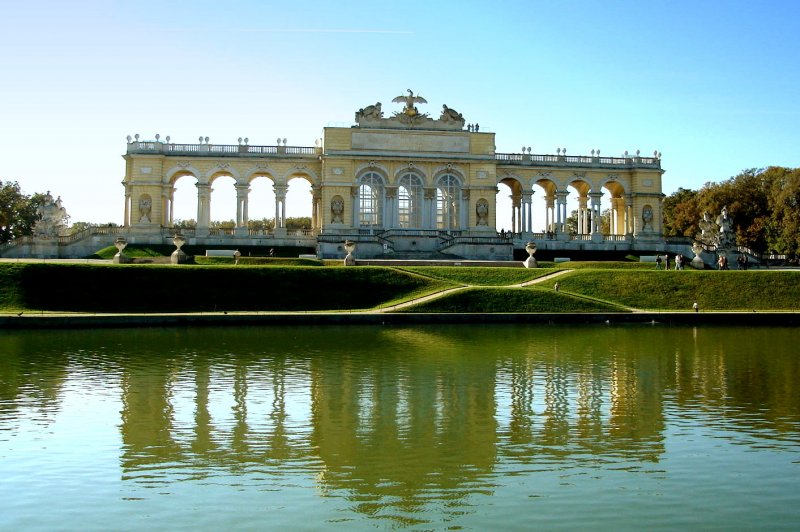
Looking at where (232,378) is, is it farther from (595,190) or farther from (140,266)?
(595,190)

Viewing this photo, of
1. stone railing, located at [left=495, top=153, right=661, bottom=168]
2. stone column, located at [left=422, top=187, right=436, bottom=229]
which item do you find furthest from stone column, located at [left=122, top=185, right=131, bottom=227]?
stone railing, located at [left=495, top=153, right=661, bottom=168]

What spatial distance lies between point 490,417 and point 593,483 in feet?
15.0

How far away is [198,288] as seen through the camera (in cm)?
4012

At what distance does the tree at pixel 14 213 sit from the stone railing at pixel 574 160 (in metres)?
44.5

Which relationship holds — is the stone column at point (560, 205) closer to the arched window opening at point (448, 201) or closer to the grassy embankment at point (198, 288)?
the arched window opening at point (448, 201)

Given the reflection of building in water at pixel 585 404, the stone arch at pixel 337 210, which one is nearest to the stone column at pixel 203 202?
the stone arch at pixel 337 210

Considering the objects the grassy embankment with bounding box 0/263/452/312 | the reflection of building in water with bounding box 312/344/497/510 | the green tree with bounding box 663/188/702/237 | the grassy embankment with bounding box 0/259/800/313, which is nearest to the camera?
the reflection of building in water with bounding box 312/344/497/510

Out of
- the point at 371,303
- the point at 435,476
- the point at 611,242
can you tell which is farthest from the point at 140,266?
the point at 611,242

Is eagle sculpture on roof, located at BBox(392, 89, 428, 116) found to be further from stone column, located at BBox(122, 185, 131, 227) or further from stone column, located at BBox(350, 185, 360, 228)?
stone column, located at BBox(122, 185, 131, 227)

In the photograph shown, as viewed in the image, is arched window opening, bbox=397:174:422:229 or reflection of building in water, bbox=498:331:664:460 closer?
reflection of building in water, bbox=498:331:664:460

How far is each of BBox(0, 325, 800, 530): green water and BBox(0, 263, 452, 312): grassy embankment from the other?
1212cm

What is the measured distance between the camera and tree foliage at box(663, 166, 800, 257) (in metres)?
70.8

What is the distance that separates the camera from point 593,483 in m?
11.5

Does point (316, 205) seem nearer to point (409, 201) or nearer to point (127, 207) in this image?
point (409, 201)
